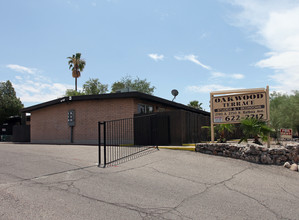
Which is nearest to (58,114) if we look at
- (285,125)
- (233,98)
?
(233,98)

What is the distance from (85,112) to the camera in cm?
1806

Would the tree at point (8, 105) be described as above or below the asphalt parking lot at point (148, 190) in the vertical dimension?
above

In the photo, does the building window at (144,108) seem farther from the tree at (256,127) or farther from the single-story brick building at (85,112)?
the tree at (256,127)

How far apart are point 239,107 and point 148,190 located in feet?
22.4

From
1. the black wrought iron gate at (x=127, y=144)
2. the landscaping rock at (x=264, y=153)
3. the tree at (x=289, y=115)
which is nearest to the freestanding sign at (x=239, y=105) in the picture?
the landscaping rock at (x=264, y=153)

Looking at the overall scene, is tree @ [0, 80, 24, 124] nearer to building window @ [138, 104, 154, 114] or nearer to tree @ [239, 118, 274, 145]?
building window @ [138, 104, 154, 114]

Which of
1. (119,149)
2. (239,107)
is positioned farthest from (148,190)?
(239,107)

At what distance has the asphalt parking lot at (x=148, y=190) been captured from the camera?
4.56 metres

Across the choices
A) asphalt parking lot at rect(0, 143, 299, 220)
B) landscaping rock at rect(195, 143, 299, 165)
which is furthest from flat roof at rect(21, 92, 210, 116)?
landscaping rock at rect(195, 143, 299, 165)

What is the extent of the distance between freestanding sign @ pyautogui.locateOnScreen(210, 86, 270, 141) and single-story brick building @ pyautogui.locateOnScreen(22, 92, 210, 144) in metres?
5.62

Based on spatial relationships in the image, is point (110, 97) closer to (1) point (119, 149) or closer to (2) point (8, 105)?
(1) point (119, 149)

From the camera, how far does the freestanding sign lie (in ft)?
34.9

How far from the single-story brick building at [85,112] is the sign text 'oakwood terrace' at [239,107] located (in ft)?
18.6

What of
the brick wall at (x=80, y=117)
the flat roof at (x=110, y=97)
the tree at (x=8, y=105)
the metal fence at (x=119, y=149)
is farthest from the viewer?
the tree at (x=8, y=105)
